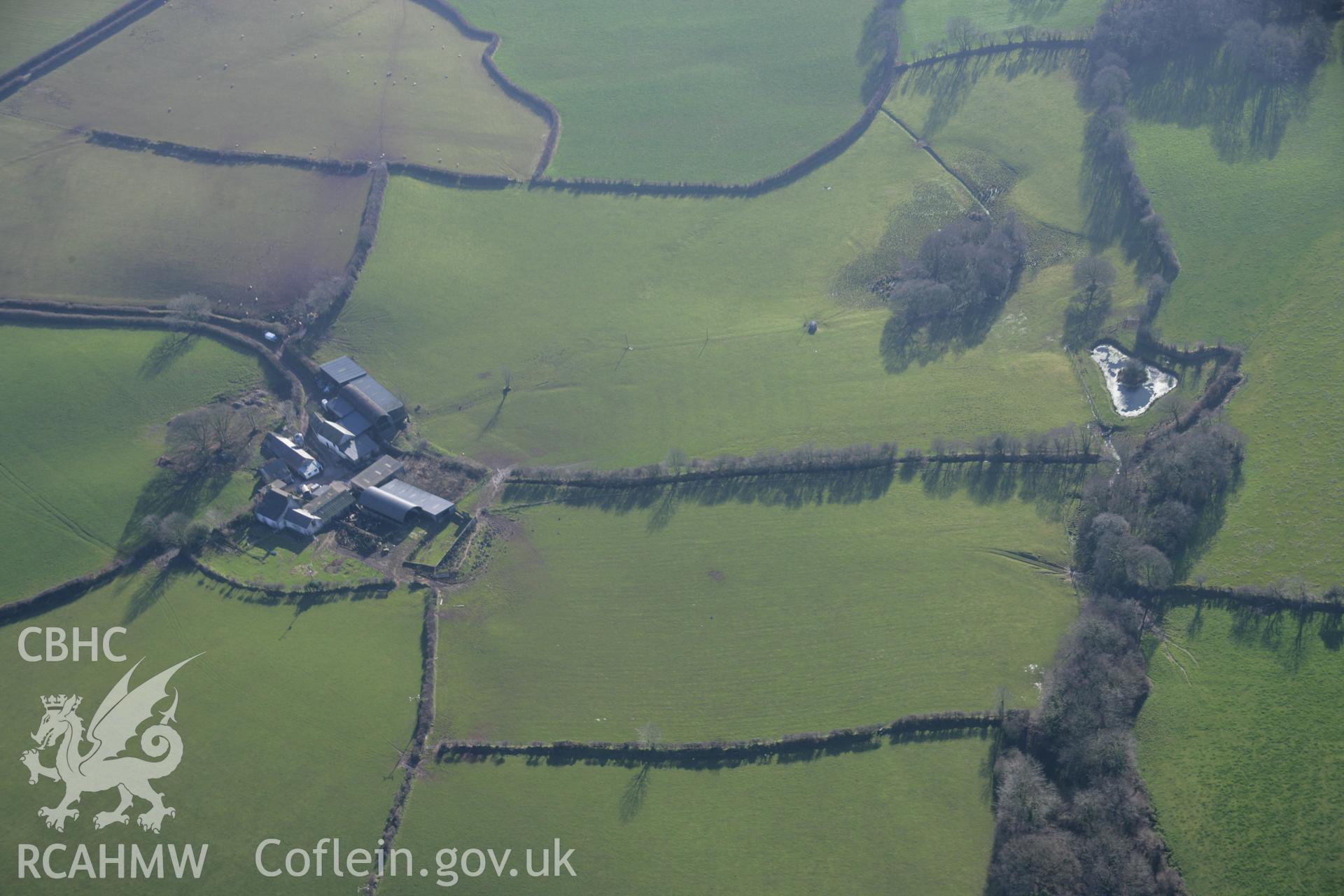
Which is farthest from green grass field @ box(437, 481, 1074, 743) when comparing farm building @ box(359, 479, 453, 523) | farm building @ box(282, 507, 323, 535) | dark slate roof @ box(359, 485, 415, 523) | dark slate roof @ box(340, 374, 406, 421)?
dark slate roof @ box(340, 374, 406, 421)

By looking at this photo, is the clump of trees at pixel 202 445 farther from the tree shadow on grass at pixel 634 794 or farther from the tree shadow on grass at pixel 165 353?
the tree shadow on grass at pixel 634 794

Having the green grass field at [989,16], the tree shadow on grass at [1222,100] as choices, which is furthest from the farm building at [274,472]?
the tree shadow on grass at [1222,100]

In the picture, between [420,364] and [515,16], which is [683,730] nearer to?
[420,364]

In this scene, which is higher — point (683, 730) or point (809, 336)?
point (809, 336)

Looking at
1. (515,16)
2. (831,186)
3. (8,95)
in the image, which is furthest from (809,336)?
(8,95)

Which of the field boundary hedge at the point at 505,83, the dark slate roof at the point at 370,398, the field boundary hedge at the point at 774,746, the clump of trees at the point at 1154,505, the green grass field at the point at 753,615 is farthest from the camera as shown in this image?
the field boundary hedge at the point at 505,83

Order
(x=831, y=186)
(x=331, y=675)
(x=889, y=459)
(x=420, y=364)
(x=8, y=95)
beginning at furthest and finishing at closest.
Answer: (x=8, y=95) → (x=831, y=186) → (x=420, y=364) → (x=889, y=459) → (x=331, y=675)

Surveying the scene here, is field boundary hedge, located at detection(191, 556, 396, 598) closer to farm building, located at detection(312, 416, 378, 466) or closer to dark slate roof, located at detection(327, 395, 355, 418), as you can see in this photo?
farm building, located at detection(312, 416, 378, 466)
